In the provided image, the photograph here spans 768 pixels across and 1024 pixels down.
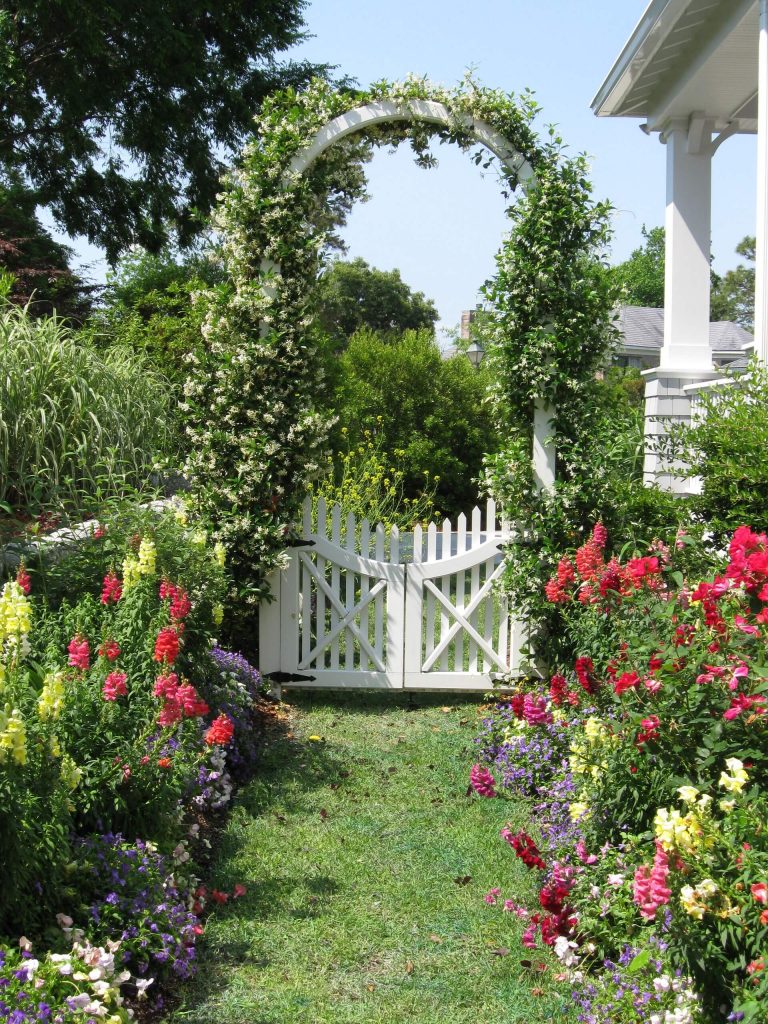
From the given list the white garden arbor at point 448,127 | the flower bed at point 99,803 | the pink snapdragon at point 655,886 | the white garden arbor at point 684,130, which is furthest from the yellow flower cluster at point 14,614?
the white garden arbor at point 684,130

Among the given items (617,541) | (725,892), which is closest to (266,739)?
(617,541)

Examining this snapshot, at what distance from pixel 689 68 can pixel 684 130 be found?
2.52 feet

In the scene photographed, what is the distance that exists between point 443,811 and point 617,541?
85.8 inches

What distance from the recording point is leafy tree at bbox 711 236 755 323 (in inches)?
1849

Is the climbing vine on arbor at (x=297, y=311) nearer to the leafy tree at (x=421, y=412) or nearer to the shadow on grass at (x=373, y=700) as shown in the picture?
the shadow on grass at (x=373, y=700)

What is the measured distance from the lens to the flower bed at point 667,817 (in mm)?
2080

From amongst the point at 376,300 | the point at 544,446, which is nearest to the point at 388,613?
the point at 544,446

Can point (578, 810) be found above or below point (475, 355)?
below

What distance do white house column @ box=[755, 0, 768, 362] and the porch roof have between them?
613mm

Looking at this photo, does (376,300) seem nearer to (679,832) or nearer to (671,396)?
(671,396)

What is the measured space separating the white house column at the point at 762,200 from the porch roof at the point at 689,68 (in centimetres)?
61

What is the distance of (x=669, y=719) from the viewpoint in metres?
2.71

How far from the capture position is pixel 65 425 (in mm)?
5562

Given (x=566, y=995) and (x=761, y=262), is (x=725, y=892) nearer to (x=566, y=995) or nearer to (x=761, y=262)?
(x=566, y=995)
